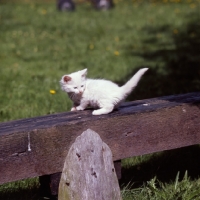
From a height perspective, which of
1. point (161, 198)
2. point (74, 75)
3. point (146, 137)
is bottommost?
point (161, 198)

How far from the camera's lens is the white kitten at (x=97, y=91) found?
129 inches

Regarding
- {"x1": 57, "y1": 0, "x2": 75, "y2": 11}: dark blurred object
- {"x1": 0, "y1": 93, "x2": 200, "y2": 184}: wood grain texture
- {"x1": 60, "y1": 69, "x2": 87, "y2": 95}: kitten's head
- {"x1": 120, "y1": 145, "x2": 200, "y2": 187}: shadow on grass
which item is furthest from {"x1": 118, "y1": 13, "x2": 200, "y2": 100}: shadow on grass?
{"x1": 57, "y1": 0, "x2": 75, "y2": 11}: dark blurred object

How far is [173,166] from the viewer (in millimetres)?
4004

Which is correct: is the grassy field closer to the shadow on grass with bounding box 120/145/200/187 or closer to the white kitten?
the shadow on grass with bounding box 120/145/200/187

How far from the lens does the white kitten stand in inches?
129

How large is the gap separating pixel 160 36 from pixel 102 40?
1.13 metres

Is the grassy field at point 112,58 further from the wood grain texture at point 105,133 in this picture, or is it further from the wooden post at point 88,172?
the wooden post at point 88,172

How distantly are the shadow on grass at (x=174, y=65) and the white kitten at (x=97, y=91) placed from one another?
2.14 meters

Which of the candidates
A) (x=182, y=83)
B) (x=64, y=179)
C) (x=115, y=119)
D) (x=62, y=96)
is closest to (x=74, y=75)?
(x=115, y=119)

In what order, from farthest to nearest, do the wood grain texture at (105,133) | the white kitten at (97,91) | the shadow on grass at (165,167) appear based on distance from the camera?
the shadow on grass at (165,167) → the white kitten at (97,91) → the wood grain texture at (105,133)

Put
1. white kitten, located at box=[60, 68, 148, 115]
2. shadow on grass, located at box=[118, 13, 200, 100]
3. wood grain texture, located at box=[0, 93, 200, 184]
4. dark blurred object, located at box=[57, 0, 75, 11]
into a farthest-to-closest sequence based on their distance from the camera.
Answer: dark blurred object, located at box=[57, 0, 75, 11] < shadow on grass, located at box=[118, 13, 200, 100] < white kitten, located at box=[60, 68, 148, 115] < wood grain texture, located at box=[0, 93, 200, 184]

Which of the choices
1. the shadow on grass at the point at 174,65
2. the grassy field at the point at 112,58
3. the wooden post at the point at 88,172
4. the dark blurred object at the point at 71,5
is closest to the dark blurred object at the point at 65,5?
the dark blurred object at the point at 71,5

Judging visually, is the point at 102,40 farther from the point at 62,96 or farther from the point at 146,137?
the point at 146,137

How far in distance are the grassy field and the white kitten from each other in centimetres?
66
